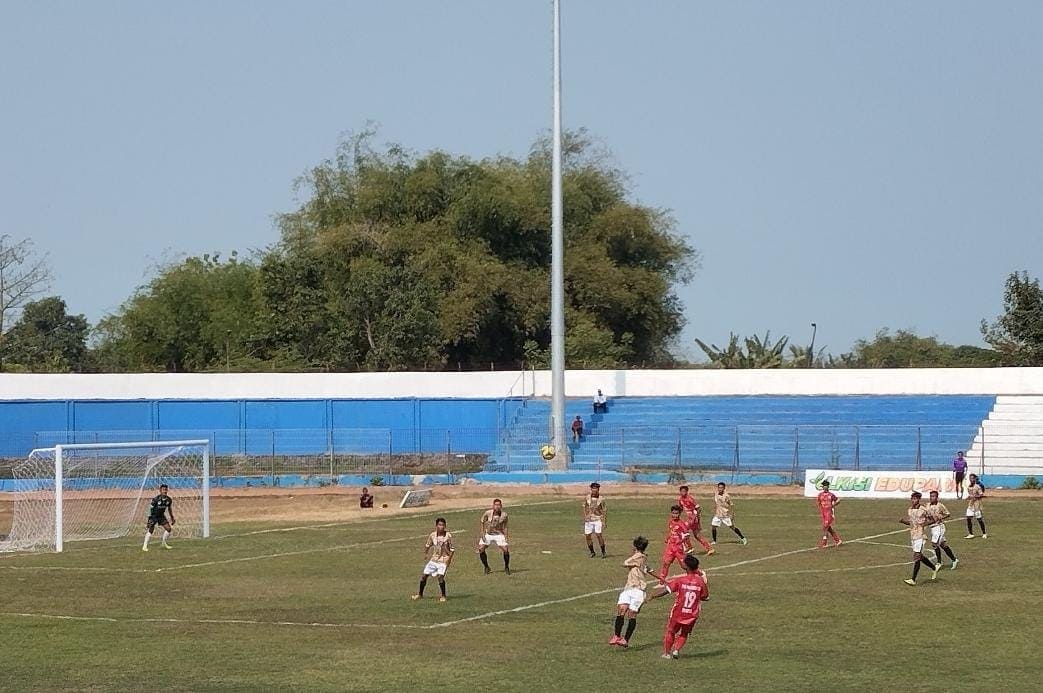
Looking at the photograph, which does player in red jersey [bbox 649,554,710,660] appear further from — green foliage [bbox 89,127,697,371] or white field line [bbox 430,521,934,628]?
green foliage [bbox 89,127,697,371]

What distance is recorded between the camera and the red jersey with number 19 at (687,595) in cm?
2072

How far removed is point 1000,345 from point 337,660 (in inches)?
2745

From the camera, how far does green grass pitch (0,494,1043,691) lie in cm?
2075

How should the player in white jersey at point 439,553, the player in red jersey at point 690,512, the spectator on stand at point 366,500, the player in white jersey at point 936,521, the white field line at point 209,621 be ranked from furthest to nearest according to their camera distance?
the spectator on stand at point 366,500 → the player in red jersey at point 690,512 → the player in white jersey at point 936,521 → the player in white jersey at point 439,553 → the white field line at point 209,621

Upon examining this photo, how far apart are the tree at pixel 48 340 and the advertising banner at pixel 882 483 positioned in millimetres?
53951

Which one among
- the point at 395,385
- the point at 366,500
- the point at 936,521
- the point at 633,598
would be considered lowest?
the point at 366,500

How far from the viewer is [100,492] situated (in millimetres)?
53406

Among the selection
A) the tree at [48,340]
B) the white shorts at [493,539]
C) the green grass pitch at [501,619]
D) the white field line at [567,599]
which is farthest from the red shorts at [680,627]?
the tree at [48,340]

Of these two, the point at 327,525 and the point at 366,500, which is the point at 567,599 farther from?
the point at 366,500

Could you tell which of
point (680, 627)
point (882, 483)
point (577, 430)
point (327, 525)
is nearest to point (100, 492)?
point (327, 525)

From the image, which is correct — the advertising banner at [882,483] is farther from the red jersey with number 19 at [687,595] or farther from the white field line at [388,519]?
the red jersey with number 19 at [687,595]

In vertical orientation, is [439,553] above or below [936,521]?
below

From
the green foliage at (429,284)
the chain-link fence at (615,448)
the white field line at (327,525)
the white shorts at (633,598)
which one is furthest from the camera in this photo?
the green foliage at (429,284)

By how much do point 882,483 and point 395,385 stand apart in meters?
30.2
